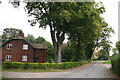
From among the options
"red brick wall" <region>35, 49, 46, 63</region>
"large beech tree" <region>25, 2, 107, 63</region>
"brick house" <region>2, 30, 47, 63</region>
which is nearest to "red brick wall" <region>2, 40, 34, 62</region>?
"brick house" <region>2, 30, 47, 63</region>

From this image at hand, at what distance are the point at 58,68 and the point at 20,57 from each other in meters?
Result: 21.2

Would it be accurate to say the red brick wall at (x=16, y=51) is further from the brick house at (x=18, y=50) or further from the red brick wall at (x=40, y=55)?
the red brick wall at (x=40, y=55)

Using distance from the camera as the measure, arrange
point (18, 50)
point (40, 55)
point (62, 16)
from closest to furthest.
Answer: point (62, 16) → point (18, 50) → point (40, 55)

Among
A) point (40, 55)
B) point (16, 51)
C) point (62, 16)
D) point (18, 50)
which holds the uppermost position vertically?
point (62, 16)

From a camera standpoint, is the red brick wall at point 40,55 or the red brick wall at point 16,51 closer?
the red brick wall at point 16,51

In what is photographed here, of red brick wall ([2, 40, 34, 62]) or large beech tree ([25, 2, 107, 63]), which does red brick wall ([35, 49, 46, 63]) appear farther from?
large beech tree ([25, 2, 107, 63])

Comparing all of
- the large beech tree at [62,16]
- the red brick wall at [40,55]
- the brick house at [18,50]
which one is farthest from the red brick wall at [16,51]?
the large beech tree at [62,16]

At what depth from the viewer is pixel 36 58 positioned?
51.8 meters

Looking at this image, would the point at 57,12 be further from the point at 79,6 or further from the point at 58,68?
the point at 58,68

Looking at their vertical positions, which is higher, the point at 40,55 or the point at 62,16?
the point at 62,16

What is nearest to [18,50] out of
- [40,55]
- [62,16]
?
[40,55]

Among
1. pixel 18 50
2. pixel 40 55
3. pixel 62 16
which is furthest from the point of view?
pixel 40 55

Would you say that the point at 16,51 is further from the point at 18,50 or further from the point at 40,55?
the point at 40,55

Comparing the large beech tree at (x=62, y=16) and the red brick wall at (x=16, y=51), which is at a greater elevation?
the large beech tree at (x=62, y=16)
